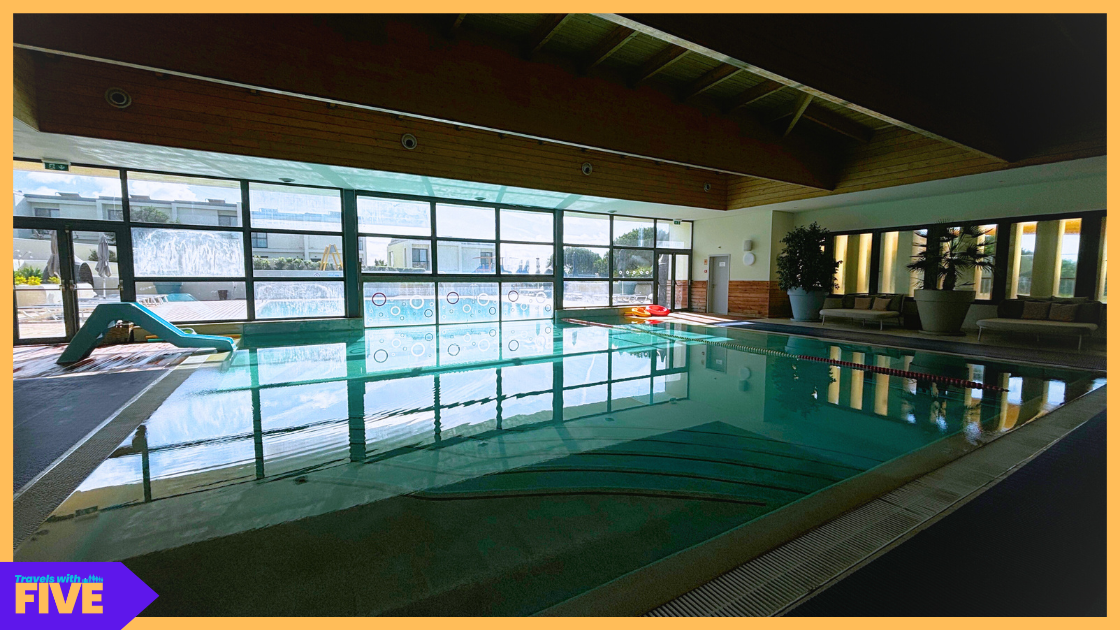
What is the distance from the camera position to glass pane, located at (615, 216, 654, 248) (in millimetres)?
11594

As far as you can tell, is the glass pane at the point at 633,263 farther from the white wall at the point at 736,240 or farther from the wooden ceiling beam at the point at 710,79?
the wooden ceiling beam at the point at 710,79

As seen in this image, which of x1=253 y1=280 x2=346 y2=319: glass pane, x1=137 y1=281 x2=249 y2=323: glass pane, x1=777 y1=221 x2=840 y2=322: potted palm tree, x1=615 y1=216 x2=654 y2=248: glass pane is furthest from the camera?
x1=615 y1=216 x2=654 y2=248: glass pane

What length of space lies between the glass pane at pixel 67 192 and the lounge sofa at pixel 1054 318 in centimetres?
1370

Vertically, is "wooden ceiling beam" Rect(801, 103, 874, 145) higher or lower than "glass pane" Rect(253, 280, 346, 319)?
higher

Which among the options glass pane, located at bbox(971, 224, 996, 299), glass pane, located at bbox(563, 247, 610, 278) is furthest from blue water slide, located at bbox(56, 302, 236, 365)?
glass pane, located at bbox(971, 224, 996, 299)

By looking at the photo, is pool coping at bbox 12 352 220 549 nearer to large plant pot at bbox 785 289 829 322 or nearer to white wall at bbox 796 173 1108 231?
large plant pot at bbox 785 289 829 322

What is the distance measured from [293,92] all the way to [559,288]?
7288mm

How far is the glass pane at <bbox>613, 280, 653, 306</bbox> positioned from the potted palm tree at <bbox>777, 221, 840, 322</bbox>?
3290 mm

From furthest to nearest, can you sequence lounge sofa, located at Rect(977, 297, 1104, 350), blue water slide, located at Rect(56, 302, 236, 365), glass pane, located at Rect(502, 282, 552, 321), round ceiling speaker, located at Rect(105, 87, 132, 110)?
glass pane, located at Rect(502, 282, 552, 321) → lounge sofa, located at Rect(977, 297, 1104, 350) → round ceiling speaker, located at Rect(105, 87, 132, 110) → blue water slide, located at Rect(56, 302, 236, 365)

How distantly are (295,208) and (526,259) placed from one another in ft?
15.2

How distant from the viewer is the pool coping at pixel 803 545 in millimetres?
1397

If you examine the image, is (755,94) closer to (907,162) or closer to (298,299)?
(907,162)

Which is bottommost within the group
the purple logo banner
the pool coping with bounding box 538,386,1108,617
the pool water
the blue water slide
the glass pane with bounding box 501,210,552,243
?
the pool water

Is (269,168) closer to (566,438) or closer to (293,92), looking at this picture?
(293,92)
